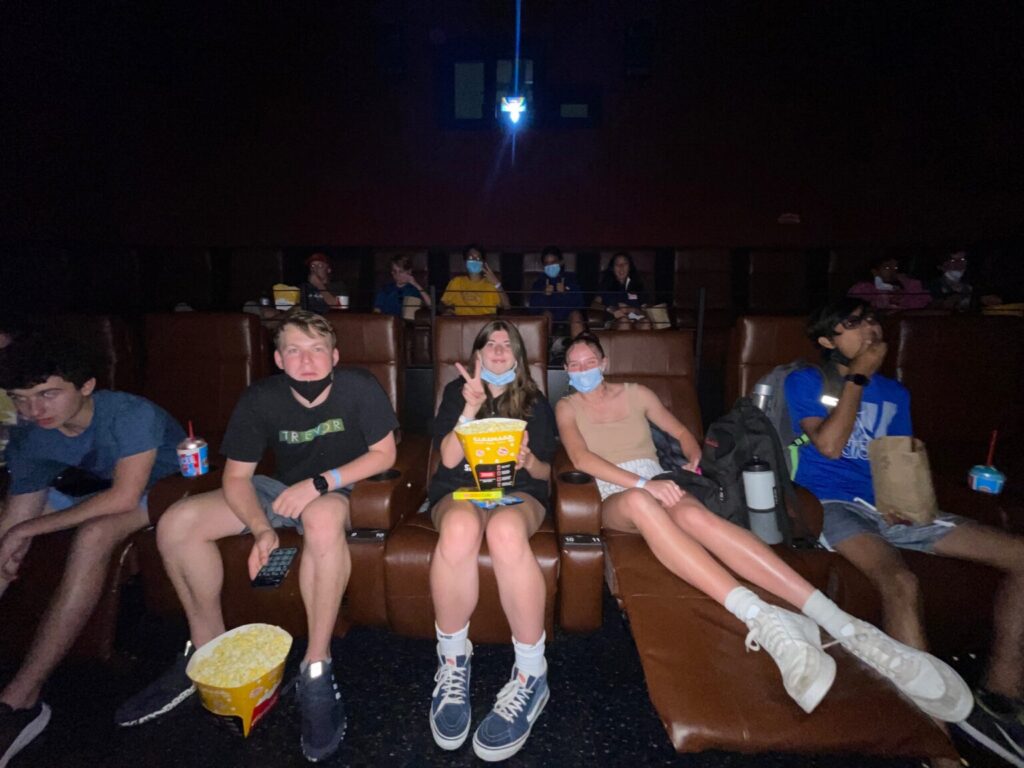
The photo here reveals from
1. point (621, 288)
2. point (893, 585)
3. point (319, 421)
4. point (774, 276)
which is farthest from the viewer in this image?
point (774, 276)

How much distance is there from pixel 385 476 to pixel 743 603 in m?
1.31

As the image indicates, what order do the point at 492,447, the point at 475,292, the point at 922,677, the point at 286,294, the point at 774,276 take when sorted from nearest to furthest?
the point at 922,677 < the point at 492,447 < the point at 286,294 < the point at 475,292 < the point at 774,276

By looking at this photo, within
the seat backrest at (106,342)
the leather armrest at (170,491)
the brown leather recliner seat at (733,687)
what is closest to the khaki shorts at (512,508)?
the brown leather recliner seat at (733,687)

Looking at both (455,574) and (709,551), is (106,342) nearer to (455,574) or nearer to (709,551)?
(455,574)

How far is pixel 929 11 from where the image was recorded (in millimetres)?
5422

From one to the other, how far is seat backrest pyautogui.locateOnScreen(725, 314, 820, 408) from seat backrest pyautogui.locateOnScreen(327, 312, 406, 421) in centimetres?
186

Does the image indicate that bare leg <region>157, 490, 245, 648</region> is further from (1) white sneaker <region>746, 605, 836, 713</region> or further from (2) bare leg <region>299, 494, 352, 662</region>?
(1) white sneaker <region>746, 605, 836, 713</region>

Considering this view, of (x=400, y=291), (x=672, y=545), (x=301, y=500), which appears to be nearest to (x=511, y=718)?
(x=672, y=545)

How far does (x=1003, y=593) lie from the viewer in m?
1.68

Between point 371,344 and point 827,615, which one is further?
point 371,344

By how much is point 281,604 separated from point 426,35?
607 cm

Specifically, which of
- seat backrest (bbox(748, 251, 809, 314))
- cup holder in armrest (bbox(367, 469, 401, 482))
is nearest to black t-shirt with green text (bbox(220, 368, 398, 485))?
cup holder in armrest (bbox(367, 469, 401, 482))

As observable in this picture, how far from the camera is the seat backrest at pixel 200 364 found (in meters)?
2.78

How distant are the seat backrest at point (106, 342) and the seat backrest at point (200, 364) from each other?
20cm
